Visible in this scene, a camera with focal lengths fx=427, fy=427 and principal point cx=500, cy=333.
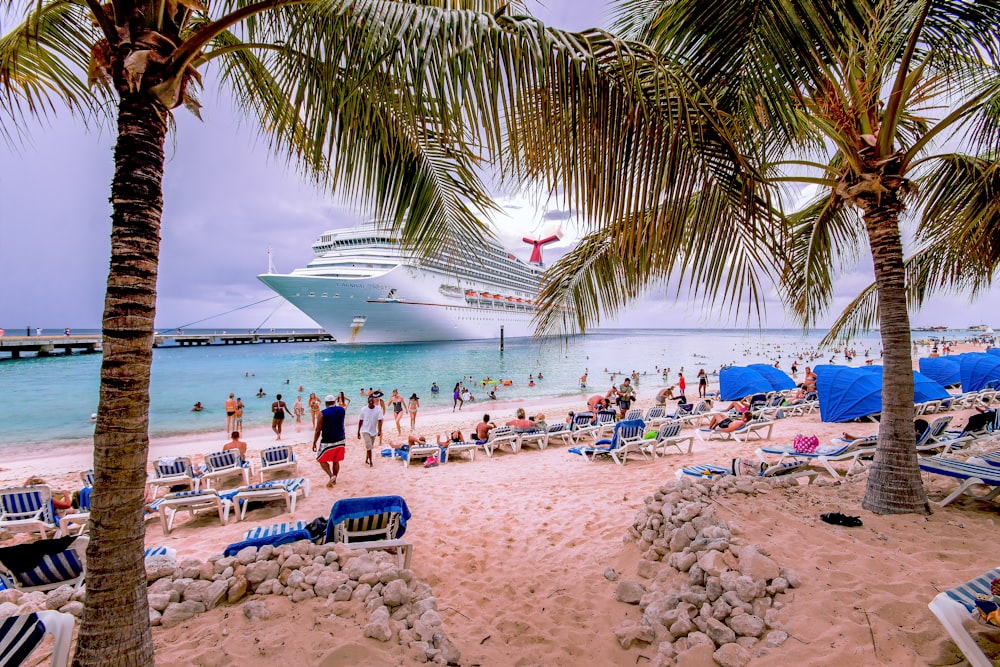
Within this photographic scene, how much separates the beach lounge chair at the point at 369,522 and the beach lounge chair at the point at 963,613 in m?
3.39

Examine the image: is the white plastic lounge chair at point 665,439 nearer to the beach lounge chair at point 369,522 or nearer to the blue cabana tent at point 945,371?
the beach lounge chair at point 369,522

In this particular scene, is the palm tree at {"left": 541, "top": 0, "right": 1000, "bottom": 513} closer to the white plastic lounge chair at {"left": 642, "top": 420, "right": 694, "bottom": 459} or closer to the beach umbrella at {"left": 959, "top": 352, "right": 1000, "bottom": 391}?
the white plastic lounge chair at {"left": 642, "top": 420, "right": 694, "bottom": 459}

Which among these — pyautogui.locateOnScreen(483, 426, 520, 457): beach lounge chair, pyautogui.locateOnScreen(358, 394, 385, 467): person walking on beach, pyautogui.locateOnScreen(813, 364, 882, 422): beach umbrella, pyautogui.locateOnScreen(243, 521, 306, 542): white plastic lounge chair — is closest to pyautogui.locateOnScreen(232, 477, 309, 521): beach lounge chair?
pyautogui.locateOnScreen(243, 521, 306, 542): white plastic lounge chair

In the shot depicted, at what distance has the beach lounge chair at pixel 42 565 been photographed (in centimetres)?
312

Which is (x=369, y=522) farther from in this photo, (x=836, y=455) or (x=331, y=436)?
(x=836, y=455)

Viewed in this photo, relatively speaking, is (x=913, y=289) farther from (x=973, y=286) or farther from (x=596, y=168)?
(x=596, y=168)

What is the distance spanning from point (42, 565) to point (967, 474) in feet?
25.9

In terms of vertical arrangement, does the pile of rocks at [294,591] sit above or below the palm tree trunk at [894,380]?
below

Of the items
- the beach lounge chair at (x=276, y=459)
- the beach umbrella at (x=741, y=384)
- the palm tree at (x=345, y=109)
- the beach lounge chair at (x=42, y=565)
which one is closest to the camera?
the palm tree at (x=345, y=109)

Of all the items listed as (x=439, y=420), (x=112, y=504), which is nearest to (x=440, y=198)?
(x=112, y=504)

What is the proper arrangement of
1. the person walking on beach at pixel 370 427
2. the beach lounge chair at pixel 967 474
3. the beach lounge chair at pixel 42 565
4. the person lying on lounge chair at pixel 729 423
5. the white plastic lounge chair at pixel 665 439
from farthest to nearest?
1. the person lying on lounge chair at pixel 729 423
2. the person walking on beach at pixel 370 427
3. the white plastic lounge chair at pixel 665 439
4. the beach lounge chair at pixel 967 474
5. the beach lounge chair at pixel 42 565

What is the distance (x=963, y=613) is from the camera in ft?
6.36

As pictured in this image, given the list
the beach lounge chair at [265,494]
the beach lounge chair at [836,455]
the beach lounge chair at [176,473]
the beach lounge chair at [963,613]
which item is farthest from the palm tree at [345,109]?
the beach lounge chair at [176,473]

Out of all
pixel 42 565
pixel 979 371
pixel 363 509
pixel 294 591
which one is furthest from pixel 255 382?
pixel 979 371
